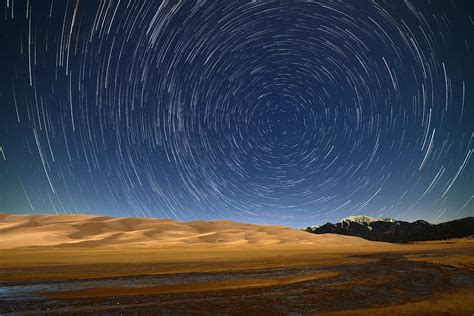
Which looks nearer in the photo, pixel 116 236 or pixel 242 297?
pixel 242 297

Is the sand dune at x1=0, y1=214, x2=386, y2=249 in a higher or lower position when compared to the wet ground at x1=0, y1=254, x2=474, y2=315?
higher

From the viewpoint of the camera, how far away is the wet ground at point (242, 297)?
10336 millimetres

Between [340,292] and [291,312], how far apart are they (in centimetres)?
436

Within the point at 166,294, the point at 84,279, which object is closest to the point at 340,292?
the point at 166,294

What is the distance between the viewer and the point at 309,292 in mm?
13016

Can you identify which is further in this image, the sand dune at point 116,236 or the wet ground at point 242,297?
the sand dune at point 116,236

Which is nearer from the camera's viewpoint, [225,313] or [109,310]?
[225,313]

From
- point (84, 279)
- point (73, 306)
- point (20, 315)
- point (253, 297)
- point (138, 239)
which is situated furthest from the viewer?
point (138, 239)

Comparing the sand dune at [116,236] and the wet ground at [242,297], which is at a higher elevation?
the sand dune at [116,236]

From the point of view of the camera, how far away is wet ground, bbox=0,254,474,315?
1034cm

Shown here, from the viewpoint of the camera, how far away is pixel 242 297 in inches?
479

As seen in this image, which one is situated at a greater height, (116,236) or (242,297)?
(116,236)

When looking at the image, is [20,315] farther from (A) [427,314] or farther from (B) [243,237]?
(B) [243,237]

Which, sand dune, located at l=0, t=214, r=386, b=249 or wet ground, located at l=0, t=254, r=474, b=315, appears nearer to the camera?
wet ground, located at l=0, t=254, r=474, b=315
